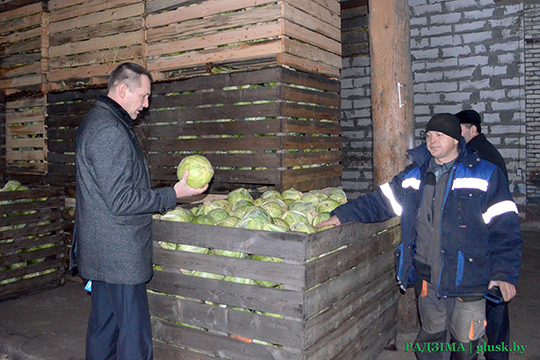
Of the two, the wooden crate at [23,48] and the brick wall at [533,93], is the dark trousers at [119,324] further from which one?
the brick wall at [533,93]

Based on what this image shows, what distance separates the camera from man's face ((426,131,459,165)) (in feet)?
10.7

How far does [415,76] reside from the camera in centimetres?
879

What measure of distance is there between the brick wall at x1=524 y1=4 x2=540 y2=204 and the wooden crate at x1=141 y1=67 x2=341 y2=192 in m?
6.64

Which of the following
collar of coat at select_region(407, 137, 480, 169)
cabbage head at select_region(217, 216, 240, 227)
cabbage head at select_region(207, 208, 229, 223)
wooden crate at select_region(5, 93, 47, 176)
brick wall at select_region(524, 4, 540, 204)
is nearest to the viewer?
collar of coat at select_region(407, 137, 480, 169)

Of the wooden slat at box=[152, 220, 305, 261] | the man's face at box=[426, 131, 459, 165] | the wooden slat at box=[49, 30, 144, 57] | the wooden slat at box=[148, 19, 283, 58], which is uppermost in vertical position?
the wooden slat at box=[49, 30, 144, 57]

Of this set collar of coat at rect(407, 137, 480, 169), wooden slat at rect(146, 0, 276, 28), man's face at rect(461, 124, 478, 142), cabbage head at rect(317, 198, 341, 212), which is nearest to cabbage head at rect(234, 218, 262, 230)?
cabbage head at rect(317, 198, 341, 212)

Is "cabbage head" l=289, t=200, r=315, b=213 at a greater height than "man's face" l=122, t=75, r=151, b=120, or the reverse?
"man's face" l=122, t=75, r=151, b=120

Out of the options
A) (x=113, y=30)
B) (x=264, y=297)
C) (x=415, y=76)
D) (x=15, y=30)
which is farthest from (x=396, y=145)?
(x=15, y=30)

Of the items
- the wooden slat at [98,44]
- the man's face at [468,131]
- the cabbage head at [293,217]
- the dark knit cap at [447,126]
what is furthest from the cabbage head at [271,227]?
the wooden slat at [98,44]

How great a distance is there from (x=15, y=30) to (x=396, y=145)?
626 centimetres

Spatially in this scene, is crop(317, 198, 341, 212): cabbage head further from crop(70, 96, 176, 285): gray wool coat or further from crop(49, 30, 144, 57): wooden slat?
crop(49, 30, 144, 57): wooden slat

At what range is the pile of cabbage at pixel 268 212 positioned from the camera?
136 inches

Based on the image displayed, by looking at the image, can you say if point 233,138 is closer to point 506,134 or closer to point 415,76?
point 415,76

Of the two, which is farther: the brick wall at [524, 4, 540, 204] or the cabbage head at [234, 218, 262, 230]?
the brick wall at [524, 4, 540, 204]
